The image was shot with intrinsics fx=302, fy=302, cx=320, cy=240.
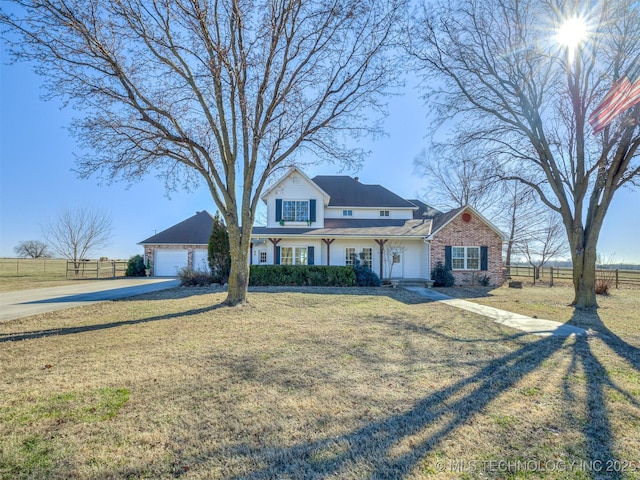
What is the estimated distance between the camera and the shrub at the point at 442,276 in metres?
17.8

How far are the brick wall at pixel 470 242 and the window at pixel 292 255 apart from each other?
7.96m

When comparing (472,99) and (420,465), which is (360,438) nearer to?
(420,465)

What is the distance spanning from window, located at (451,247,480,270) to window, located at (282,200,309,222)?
9.57 m

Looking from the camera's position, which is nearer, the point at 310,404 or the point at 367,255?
the point at 310,404

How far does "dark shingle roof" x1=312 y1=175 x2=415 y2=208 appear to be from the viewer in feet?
71.7

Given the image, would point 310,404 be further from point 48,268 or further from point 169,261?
point 48,268

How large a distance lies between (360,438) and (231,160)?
921 cm

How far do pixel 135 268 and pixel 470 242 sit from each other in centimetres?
2557

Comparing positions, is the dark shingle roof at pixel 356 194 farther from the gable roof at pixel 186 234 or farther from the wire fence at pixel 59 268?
the wire fence at pixel 59 268

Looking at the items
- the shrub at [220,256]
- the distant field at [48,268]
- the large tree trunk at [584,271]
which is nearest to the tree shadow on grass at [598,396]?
the large tree trunk at [584,271]

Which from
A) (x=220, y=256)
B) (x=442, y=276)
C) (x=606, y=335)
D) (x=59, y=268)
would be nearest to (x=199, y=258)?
(x=220, y=256)

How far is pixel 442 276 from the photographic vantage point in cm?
1794

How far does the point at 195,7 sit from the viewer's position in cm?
812

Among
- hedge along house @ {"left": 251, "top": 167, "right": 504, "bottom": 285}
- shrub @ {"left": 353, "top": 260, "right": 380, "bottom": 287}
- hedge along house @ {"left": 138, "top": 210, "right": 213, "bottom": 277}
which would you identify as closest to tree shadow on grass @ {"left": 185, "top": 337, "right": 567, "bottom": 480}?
shrub @ {"left": 353, "top": 260, "right": 380, "bottom": 287}
